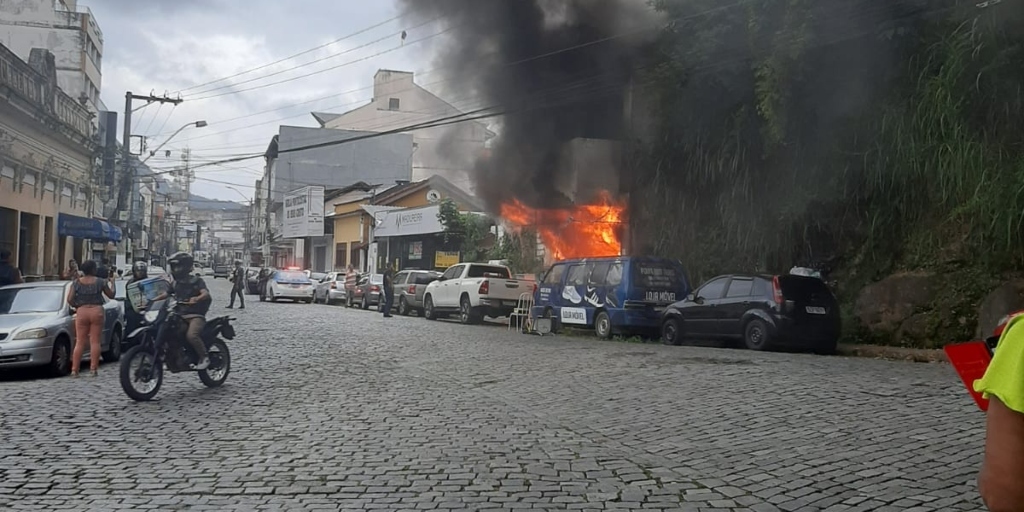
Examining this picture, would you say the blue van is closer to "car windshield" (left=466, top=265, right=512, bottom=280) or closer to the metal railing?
"car windshield" (left=466, top=265, right=512, bottom=280)

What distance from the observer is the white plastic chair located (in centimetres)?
1947

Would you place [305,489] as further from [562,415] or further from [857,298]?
[857,298]

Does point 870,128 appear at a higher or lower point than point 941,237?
higher

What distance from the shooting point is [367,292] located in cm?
3009

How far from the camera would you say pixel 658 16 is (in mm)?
18688

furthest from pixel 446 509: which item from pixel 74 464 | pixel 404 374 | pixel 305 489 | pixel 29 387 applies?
pixel 29 387

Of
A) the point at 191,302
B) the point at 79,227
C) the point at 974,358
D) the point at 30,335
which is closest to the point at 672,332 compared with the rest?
the point at 191,302

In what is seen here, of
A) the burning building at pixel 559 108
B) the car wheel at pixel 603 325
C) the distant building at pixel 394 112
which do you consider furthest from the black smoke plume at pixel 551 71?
the distant building at pixel 394 112

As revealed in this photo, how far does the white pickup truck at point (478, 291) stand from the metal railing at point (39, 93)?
38.4 ft

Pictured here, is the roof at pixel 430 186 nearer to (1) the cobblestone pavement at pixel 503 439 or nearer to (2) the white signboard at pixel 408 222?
(2) the white signboard at pixel 408 222

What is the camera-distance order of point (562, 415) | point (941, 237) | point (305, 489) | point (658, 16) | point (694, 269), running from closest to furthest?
point (305, 489)
point (562, 415)
point (941, 237)
point (658, 16)
point (694, 269)

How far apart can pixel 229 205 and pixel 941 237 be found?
146144 millimetres

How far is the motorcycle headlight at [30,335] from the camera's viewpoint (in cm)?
1016

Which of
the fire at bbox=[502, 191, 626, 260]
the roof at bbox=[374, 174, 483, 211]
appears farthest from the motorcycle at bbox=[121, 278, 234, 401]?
the roof at bbox=[374, 174, 483, 211]
